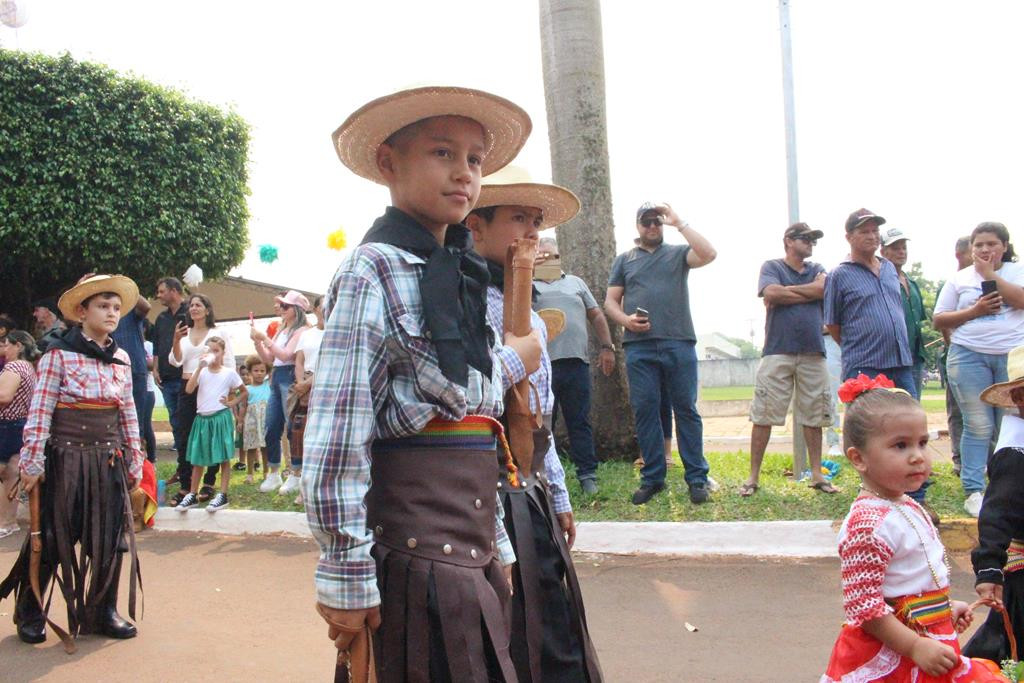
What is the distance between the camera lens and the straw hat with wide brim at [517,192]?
3.44 meters

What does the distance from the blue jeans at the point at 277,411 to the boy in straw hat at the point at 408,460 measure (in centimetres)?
691

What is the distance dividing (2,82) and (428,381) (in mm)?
13906

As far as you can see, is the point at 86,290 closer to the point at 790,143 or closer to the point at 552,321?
the point at 552,321

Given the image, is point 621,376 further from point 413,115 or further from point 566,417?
point 413,115

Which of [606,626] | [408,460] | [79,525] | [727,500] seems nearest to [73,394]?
[79,525]

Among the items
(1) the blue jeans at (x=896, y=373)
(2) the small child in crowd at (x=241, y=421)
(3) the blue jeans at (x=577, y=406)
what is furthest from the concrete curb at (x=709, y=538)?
(2) the small child in crowd at (x=241, y=421)

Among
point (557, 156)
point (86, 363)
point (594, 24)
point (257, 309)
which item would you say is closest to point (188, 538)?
point (86, 363)

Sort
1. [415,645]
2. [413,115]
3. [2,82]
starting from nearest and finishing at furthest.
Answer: [415,645]
[413,115]
[2,82]

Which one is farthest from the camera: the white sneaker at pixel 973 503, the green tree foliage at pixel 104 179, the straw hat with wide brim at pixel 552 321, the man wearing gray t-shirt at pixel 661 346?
the green tree foliage at pixel 104 179

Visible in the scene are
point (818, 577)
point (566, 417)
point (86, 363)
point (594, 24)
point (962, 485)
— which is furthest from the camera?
point (594, 24)

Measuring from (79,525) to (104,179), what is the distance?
10172 mm

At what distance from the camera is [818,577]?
17.9 ft

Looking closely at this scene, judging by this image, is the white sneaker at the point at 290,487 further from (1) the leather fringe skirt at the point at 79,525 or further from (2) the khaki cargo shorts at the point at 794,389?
(2) the khaki cargo shorts at the point at 794,389

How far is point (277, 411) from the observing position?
8.94 metres
